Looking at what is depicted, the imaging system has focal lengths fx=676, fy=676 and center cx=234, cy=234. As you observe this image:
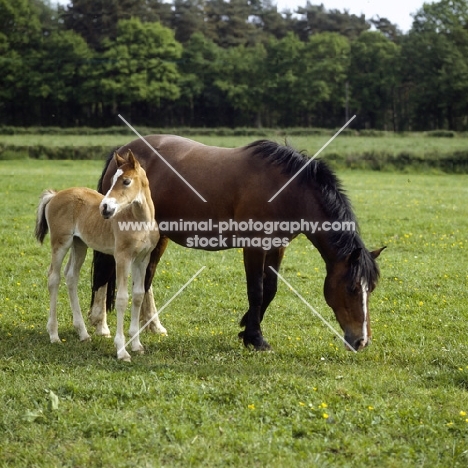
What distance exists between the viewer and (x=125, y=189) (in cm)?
618

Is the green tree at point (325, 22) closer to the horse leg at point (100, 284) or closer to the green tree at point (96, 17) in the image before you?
the green tree at point (96, 17)

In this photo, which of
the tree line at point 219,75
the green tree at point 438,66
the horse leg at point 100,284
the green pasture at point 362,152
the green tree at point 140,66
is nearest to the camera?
the horse leg at point 100,284

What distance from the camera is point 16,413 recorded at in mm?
4957

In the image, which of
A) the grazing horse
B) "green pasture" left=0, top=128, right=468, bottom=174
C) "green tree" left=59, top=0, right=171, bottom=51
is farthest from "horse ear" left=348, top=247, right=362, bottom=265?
"green tree" left=59, top=0, right=171, bottom=51

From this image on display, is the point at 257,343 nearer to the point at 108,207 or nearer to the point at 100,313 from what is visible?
the point at 100,313

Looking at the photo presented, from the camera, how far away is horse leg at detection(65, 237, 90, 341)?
23.5ft

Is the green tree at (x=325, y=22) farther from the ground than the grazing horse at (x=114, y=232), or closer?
farther from the ground

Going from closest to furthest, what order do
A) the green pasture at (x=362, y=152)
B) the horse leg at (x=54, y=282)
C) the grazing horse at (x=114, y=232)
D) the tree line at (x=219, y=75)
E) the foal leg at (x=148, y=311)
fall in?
→ the grazing horse at (x=114, y=232)
the horse leg at (x=54, y=282)
the foal leg at (x=148, y=311)
the green pasture at (x=362, y=152)
the tree line at (x=219, y=75)

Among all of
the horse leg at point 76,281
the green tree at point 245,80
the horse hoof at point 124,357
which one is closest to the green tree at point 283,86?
the green tree at point 245,80

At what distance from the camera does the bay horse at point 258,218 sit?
21.7 ft

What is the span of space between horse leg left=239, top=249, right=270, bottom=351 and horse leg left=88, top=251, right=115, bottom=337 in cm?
161

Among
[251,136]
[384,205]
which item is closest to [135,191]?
[384,205]

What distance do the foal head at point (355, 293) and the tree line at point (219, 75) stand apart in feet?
168

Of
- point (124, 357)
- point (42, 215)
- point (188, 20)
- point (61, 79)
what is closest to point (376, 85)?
point (188, 20)
